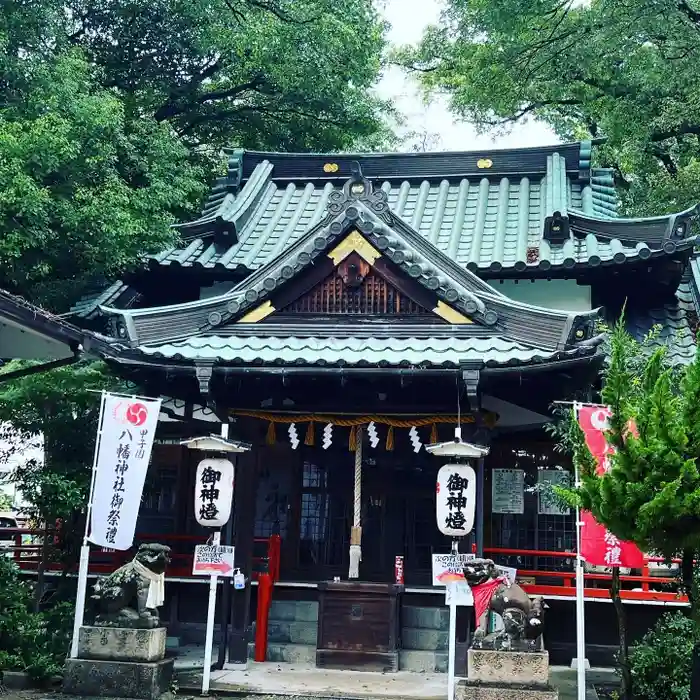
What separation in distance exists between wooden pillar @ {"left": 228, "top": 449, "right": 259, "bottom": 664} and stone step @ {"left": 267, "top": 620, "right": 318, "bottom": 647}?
740 mm

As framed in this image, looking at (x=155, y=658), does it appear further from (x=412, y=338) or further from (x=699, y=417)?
(x=699, y=417)

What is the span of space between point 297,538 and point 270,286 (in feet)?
14.2

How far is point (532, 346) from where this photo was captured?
37.3 feet

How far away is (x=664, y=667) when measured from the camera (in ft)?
31.9

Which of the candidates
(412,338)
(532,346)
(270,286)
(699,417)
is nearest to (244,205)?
(270,286)

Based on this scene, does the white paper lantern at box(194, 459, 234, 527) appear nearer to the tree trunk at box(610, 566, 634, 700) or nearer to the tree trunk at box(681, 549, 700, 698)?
the tree trunk at box(610, 566, 634, 700)

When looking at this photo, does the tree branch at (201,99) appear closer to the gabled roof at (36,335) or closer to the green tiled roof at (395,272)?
the green tiled roof at (395,272)

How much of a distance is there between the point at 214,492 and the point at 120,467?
1.30 meters

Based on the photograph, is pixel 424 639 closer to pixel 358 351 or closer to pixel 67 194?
pixel 358 351

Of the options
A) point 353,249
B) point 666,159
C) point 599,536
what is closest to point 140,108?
point 353,249

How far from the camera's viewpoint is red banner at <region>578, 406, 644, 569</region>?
9.84 metres

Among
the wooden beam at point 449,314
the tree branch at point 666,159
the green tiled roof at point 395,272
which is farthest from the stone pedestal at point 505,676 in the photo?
the tree branch at point 666,159

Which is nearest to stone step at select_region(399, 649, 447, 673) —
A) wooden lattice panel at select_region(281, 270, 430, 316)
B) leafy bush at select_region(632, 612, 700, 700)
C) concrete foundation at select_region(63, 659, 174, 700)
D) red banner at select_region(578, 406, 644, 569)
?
leafy bush at select_region(632, 612, 700, 700)

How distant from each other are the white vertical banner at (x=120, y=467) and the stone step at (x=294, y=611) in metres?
3.15
